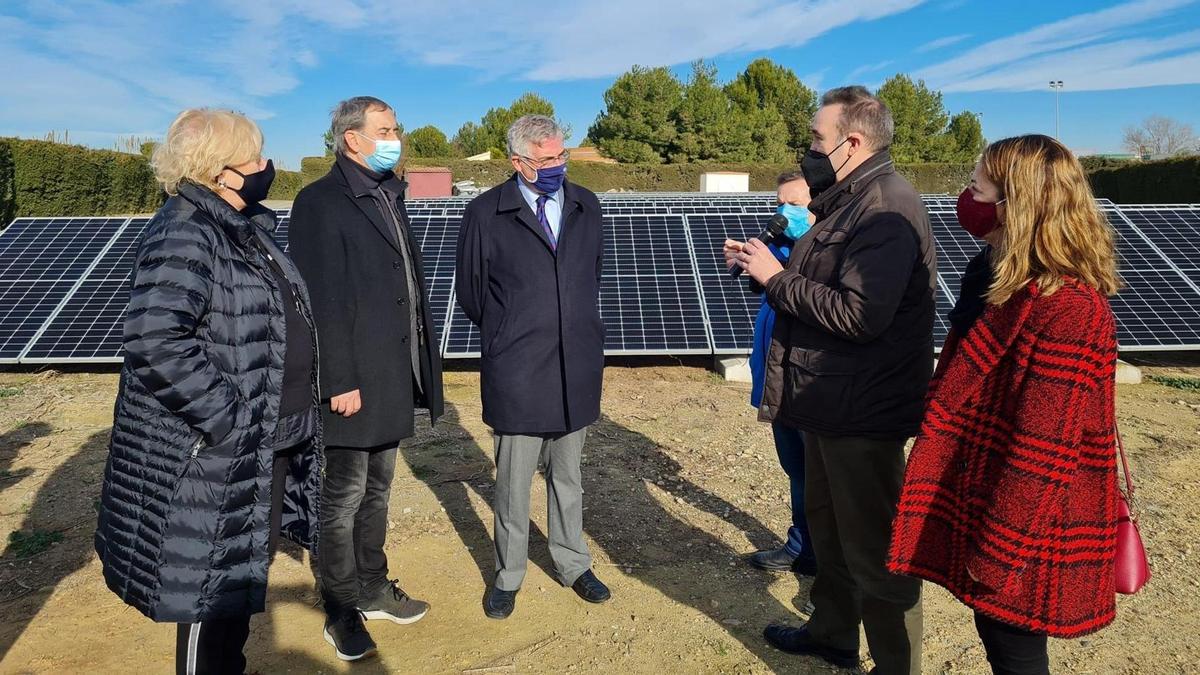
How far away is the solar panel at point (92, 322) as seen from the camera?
283 inches

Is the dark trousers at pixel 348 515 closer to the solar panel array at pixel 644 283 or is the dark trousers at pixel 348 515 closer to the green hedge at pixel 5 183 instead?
the solar panel array at pixel 644 283

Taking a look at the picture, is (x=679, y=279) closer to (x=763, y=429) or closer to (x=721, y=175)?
(x=763, y=429)

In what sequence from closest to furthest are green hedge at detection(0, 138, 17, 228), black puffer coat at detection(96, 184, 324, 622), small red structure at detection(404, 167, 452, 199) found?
black puffer coat at detection(96, 184, 324, 622) < green hedge at detection(0, 138, 17, 228) < small red structure at detection(404, 167, 452, 199)

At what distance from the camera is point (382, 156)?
3.32 metres

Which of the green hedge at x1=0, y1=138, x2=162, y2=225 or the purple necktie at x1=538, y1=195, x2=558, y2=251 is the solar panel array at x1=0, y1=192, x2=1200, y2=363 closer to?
the purple necktie at x1=538, y1=195, x2=558, y2=251

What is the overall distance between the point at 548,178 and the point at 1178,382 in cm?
630

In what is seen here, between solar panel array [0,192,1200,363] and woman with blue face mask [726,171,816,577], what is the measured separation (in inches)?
122

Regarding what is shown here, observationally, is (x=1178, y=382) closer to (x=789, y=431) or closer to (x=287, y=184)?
(x=789, y=431)

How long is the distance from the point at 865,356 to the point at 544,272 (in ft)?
4.69

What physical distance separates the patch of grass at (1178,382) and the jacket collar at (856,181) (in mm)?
5808

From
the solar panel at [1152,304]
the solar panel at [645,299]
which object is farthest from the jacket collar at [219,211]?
the solar panel at [1152,304]

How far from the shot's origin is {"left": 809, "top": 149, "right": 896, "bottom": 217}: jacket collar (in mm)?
2703

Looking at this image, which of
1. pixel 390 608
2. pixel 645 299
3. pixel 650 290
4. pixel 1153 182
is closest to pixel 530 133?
pixel 390 608

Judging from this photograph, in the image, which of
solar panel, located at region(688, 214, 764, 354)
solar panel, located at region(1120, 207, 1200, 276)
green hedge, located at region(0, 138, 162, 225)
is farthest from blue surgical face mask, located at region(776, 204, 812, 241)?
green hedge, located at region(0, 138, 162, 225)
